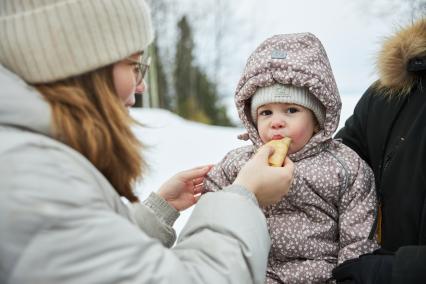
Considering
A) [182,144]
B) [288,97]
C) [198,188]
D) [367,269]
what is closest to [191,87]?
[182,144]

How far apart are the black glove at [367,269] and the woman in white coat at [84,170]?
53 centimetres

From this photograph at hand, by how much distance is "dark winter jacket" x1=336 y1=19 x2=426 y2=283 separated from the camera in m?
1.63

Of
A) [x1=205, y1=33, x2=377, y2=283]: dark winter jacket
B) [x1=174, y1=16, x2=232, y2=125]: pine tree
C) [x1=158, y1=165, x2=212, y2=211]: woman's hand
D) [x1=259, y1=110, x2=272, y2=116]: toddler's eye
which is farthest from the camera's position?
[x1=174, y1=16, x2=232, y2=125]: pine tree

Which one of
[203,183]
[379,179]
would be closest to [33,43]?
[203,183]

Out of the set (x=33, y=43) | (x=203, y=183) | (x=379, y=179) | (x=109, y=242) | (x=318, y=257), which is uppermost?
(x=33, y=43)

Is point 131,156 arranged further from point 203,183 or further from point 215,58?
point 215,58

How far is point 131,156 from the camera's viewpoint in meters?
1.28

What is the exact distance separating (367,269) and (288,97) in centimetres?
77

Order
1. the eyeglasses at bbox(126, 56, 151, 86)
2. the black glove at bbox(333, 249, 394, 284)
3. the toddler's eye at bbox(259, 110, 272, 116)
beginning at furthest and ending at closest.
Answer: the toddler's eye at bbox(259, 110, 272, 116) < the black glove at bbox(333, 249, 394, 284) < the eyeglasses at bbox(126, 56, 151, 86)

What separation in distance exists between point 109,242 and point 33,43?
0.52 metres

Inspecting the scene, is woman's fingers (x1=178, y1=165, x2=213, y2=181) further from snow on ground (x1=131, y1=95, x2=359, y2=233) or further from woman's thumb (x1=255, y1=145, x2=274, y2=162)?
snow on ground (x1=131, y1=95, x2=359, y2=233)

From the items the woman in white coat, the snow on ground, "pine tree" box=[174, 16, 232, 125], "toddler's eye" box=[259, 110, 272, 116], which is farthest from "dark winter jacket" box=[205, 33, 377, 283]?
"pine tree" box=[174, 16, 232, 125]

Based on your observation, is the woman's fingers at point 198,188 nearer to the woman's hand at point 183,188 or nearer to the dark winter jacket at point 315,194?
the woman's hand at point 183,188

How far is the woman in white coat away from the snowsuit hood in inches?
29.8
